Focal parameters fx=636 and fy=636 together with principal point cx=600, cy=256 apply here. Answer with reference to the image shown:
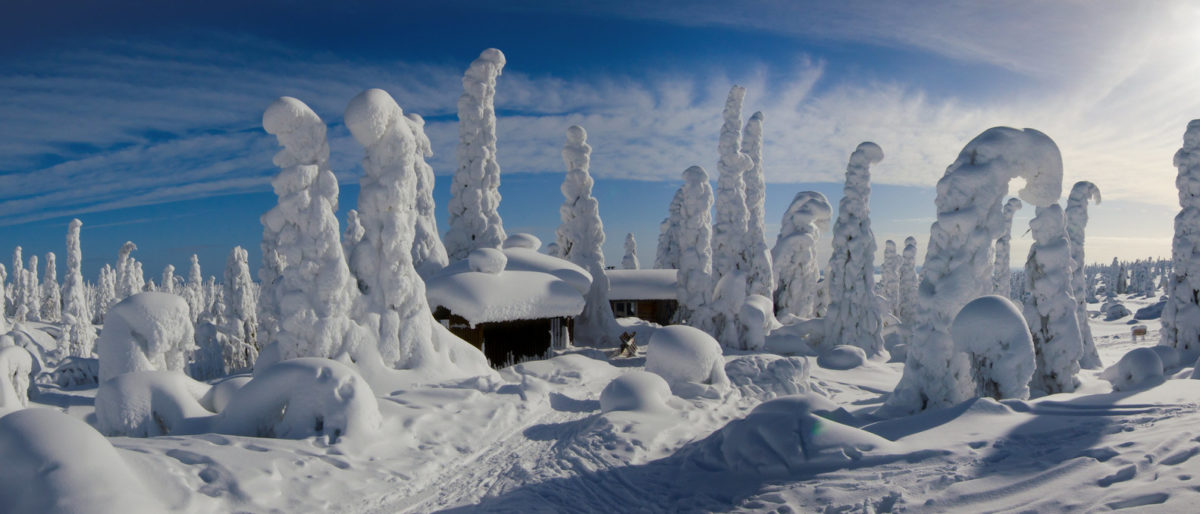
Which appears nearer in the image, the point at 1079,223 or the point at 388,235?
the point at 388,235

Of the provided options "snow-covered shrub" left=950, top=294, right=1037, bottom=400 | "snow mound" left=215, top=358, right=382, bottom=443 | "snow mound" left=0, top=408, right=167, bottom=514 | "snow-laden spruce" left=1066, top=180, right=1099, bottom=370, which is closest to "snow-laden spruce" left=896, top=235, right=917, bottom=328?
"snow-laden spruce" left=1066, top=180, right=1099, bottom=370

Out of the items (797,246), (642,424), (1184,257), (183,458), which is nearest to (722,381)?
(642,424)

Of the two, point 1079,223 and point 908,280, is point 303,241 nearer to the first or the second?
point 1079,223

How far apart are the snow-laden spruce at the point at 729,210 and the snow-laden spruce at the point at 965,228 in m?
14.6

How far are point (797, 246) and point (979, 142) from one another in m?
20.1

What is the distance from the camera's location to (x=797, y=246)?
104 feet

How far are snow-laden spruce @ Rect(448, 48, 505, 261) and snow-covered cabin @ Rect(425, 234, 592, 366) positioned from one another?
91.4 inches

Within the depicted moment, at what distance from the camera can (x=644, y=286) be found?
103ft

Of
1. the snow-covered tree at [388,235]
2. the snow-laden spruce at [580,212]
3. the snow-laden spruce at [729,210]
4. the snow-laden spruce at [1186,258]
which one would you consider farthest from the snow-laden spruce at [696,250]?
the snow-laden spruce at [1186,258]

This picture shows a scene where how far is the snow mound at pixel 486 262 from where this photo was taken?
20.1m

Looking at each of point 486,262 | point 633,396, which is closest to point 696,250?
point 486,262

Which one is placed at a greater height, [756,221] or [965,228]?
[756,221]

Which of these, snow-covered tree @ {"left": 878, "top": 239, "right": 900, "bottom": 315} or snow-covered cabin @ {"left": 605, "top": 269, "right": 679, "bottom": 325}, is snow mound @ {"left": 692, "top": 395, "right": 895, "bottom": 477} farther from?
snow-covered tree @ {"left": 878, "top": 239, "right": 900, "bottom": 315}

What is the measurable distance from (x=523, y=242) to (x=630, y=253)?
2226 centimetres
